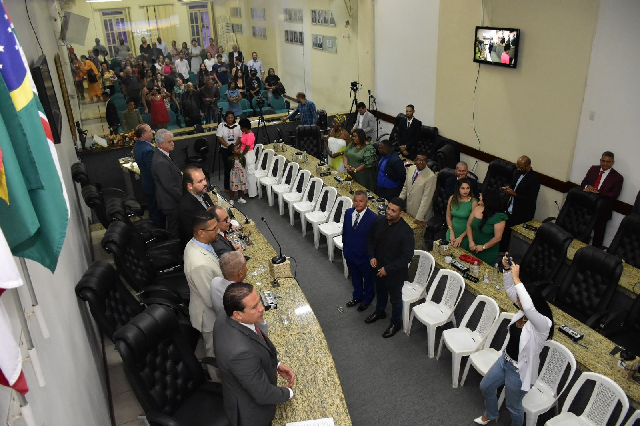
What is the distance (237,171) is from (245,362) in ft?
19.9

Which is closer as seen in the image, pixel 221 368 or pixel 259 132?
pixel 221 368

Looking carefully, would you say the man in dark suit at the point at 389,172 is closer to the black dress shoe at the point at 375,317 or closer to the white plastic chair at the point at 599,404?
the black dress shoe at the point at 375,317

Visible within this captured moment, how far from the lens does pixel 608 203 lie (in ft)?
20.9

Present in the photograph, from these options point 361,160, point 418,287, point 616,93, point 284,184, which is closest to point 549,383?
point 418,287

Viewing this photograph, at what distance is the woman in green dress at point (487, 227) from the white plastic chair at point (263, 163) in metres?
4.57

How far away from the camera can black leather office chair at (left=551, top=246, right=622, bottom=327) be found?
15.5ft

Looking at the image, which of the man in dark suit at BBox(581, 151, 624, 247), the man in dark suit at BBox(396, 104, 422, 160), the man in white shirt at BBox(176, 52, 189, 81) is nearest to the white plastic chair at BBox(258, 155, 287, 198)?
the man in dark suit at BBox(396, 104, 422, 160)

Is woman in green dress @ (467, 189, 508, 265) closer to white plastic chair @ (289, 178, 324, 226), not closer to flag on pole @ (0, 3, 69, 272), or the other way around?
white plastic chair @ (289, 178, 324, 226)

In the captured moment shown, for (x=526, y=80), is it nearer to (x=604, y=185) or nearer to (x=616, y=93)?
(x=616, y=93)

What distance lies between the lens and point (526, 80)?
296 inches

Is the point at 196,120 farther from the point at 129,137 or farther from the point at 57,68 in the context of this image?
the point at 57,68

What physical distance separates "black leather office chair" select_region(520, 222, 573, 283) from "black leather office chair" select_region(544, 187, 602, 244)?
3.41 feet

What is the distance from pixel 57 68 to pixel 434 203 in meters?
7.04

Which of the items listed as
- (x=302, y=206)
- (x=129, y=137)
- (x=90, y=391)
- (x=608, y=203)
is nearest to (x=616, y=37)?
(x=608, y=203)
